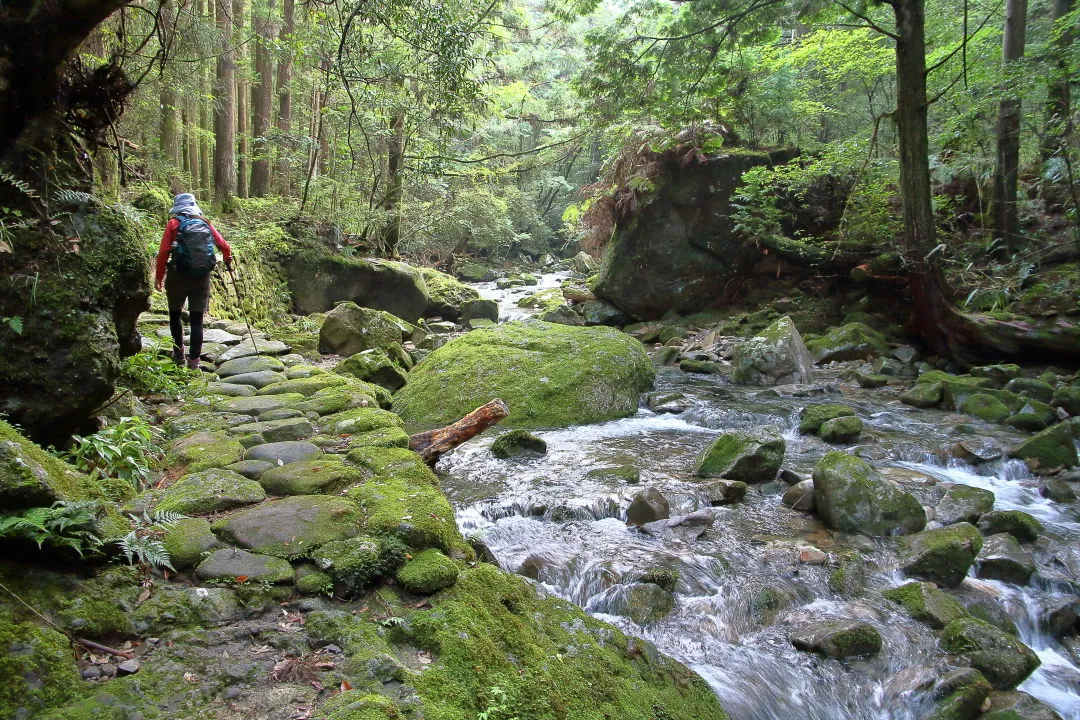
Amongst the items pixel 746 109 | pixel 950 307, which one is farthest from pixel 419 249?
pixel 950 307

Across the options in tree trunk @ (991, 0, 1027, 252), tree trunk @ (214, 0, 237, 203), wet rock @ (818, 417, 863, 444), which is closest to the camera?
wet rock @ (818, 417, 863, 444)

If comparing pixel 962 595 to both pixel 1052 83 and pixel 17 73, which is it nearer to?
pixel 17 73

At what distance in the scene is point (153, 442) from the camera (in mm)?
3980

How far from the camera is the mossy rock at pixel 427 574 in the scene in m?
2.49

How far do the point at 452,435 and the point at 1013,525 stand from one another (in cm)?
446

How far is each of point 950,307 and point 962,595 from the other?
7.12 m

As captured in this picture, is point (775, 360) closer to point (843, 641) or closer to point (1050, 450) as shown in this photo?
point (1050, 450)

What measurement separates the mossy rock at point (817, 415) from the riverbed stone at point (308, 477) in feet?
18.8

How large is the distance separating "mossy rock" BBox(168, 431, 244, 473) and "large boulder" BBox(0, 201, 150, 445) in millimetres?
524

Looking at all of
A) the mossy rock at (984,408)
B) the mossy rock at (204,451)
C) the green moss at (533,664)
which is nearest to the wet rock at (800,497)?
the green moss at (533,664)

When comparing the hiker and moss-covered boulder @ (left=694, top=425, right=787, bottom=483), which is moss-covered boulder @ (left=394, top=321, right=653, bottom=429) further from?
the hiker

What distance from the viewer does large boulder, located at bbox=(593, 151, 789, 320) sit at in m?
14.6

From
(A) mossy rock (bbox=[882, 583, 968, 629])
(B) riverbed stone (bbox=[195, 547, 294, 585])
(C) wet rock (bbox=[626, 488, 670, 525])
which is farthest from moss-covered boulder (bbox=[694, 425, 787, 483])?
(B) riverbed stone (bbox=[195, 547, 294, 585])

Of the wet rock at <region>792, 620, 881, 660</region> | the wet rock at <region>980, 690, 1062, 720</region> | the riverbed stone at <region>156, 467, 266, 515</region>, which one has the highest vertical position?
the riverbed stone at <region>156, 467, 266, 515</region>
